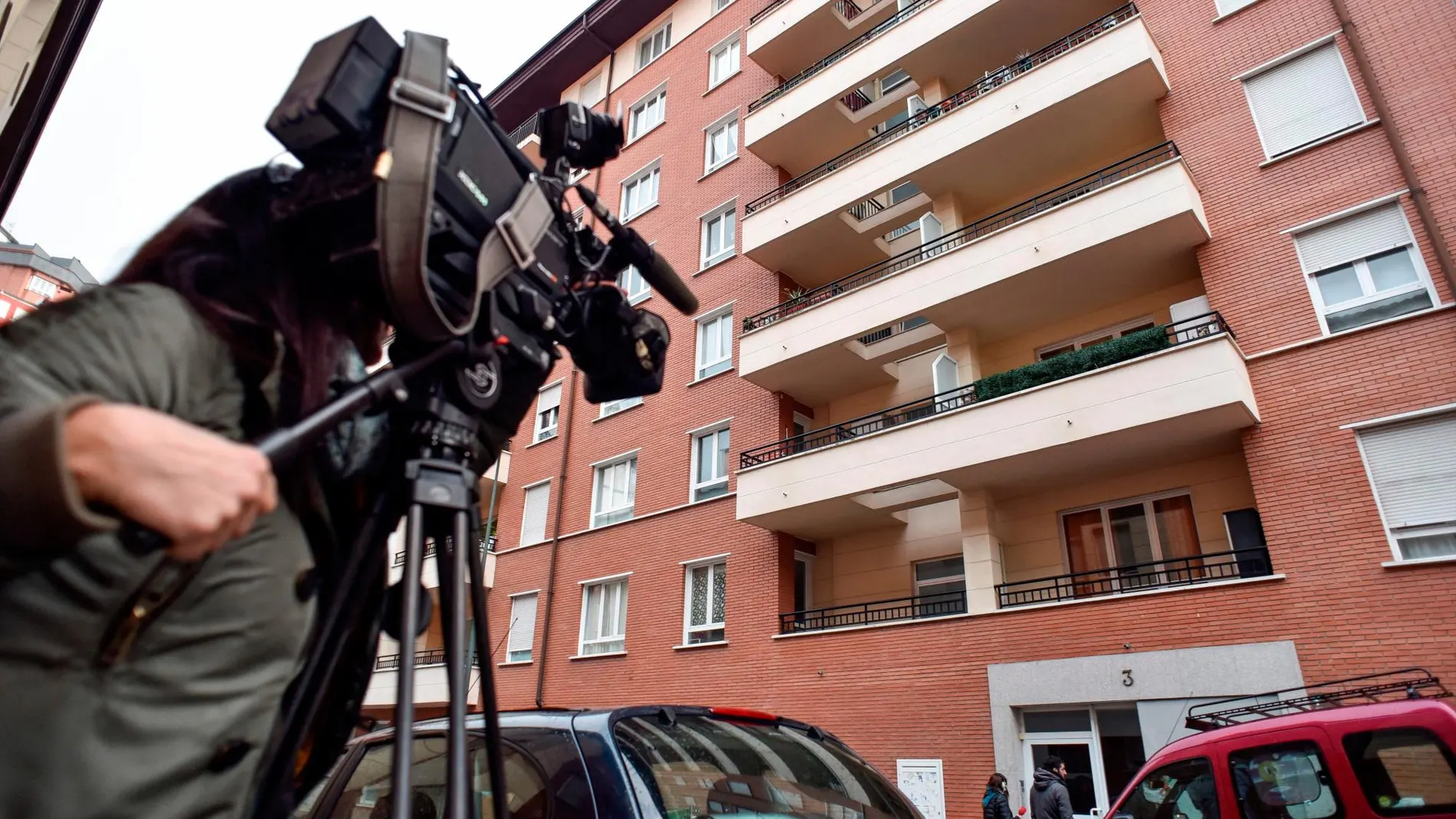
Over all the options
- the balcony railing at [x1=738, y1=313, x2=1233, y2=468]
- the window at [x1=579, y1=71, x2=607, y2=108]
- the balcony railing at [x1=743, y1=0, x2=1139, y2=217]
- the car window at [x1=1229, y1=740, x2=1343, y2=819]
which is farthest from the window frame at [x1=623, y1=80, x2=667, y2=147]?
the car window at [x1=1229, y1=740, x2=1343, y2=819]

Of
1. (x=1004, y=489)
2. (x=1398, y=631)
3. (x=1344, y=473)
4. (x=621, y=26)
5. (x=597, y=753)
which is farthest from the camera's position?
(x=621, y=26)

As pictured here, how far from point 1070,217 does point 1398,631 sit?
679cm

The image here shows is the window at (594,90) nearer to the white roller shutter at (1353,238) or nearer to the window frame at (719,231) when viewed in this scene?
the window frame at (719,231)

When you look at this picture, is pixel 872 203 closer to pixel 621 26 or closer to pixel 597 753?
pixel 621 26

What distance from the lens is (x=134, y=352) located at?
980 mm

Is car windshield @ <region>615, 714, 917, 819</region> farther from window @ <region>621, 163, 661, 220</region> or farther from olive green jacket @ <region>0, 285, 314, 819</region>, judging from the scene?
window @ <region>621, 163, 661, 220</region>

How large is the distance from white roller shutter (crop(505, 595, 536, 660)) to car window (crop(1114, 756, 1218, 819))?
15449 millimetres

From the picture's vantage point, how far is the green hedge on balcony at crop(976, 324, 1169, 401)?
11.3 meters

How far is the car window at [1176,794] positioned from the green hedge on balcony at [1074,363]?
21.1 feet

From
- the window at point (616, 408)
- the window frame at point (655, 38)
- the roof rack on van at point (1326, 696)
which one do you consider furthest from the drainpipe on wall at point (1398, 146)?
the window frame at point (655, 38)

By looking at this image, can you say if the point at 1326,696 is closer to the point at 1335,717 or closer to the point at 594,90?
the point at 1335,717

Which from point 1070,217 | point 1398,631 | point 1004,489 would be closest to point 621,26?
point 1070,217

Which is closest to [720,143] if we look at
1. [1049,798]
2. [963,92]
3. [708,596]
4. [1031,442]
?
[963,92]

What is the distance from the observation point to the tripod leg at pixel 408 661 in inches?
41.4
